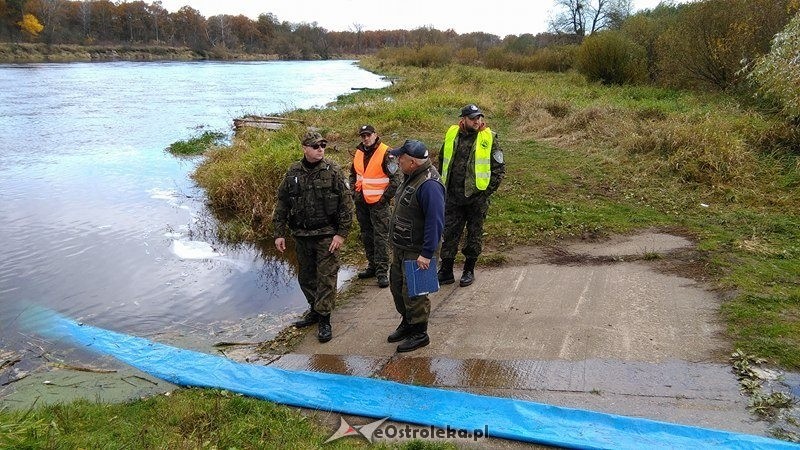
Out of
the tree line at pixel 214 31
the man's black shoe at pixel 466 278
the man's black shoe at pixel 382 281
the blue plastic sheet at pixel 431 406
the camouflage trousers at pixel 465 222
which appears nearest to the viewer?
the blue plastic sheet at pixel 431 406

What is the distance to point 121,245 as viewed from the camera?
9172 mm

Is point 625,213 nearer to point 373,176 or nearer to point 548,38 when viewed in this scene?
point 373,176

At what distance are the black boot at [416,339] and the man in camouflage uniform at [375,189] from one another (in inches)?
69.9

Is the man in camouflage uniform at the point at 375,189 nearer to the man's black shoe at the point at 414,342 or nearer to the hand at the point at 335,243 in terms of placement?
the hand at the point at 335,243

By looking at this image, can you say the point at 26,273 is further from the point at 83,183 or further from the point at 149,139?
the point at 149,139

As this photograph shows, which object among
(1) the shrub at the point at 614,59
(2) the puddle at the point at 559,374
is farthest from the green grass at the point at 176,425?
(1) the shrub at the point at 614,59

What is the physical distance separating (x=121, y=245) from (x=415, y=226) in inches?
256

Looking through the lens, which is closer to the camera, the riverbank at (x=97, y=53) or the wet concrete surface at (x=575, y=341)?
the wet concrete surface at (x=575, y=341)

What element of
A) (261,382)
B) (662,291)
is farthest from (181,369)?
(662,291)

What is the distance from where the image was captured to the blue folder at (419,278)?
15.5ft

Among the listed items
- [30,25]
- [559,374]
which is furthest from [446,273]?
[30,25]

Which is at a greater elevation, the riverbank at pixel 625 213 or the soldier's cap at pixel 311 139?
the soldier's cap at pixel 311 139

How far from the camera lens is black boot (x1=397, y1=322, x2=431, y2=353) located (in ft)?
16.5

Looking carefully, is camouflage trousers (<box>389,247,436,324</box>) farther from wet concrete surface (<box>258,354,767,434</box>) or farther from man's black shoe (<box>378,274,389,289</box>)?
man's black shoe (<box>378,274,389,289</box>)
